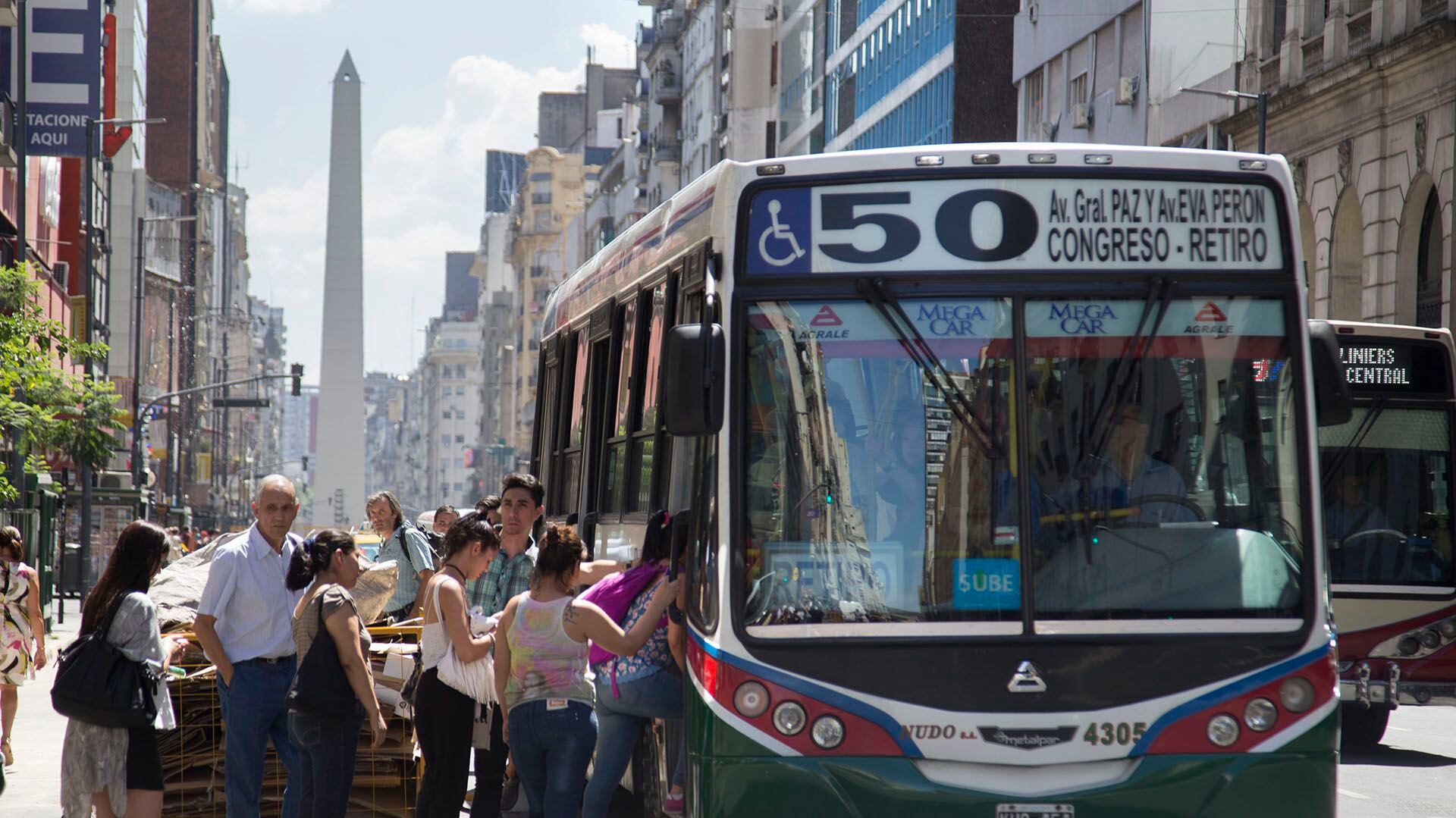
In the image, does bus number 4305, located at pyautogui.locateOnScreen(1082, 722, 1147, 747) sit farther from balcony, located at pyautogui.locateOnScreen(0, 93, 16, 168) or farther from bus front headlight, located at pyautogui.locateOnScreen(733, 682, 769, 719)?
balcony, located at pyautogui.locateOnScreen(0, 93, 16, 168)

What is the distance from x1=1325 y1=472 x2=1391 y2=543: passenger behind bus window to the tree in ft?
40.2

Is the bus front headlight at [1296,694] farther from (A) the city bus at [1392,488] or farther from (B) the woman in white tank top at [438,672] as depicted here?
(A) the city bus at [1392,488]

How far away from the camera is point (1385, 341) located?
15.1 meters

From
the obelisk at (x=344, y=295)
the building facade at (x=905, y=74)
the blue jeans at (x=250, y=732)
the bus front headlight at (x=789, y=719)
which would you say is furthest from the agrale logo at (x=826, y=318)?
the obelisk at (x=344, y=295)

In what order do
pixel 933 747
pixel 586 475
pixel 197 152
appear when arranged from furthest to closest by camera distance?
pixel 197 152, pixel 586 475, pixel 933 747

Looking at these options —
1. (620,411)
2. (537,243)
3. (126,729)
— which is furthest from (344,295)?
(126,729)

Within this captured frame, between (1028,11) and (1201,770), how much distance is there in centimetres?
3992

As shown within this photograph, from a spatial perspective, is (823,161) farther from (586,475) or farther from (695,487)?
(586,475)

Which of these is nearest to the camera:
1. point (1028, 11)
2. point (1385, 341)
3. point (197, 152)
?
point (1385, 341)

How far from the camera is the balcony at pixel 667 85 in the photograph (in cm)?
8625

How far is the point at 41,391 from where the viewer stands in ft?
75.6

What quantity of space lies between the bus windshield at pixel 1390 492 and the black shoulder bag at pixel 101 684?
952cm

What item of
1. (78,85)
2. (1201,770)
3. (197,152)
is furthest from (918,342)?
(197,152)

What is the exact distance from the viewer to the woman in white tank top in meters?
8.80
